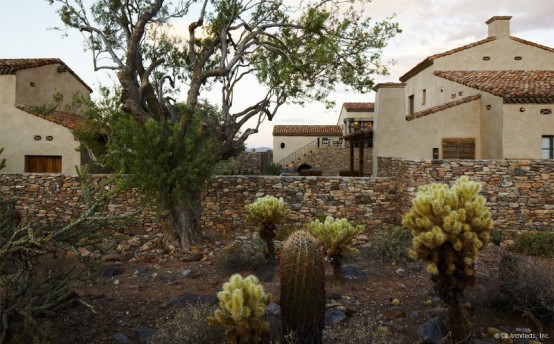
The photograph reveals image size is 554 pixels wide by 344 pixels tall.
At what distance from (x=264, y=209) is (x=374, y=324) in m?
4.15

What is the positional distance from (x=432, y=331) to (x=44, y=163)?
62.9 ft

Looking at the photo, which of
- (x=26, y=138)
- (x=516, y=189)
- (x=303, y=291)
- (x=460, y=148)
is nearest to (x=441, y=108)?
(x=460, y=148)

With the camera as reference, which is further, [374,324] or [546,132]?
[546,132]

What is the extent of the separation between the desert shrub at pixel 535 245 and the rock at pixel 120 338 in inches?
415

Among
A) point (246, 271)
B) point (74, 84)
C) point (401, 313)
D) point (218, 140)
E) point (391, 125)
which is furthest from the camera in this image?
point (74, 84)

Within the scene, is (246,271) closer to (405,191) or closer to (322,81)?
(405,191)

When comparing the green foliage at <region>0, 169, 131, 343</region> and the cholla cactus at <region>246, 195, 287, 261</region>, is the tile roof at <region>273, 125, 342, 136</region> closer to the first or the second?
the cholla cactus at <region>246, 195, 287, 261</region>

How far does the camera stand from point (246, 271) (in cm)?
1052

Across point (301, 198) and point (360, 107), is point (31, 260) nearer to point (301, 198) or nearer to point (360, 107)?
point (301, 198)

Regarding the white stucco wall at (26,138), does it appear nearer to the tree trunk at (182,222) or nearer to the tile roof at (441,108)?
the tree trunk at (182,222)

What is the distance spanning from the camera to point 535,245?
40.1 ft

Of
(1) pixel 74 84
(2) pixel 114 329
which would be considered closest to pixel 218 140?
(2) pixel 114 329

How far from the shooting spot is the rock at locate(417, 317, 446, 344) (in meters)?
6.56

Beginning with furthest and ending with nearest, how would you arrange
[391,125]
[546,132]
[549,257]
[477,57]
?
[477,57] → [391,125] → [546,132] → [549,257]
